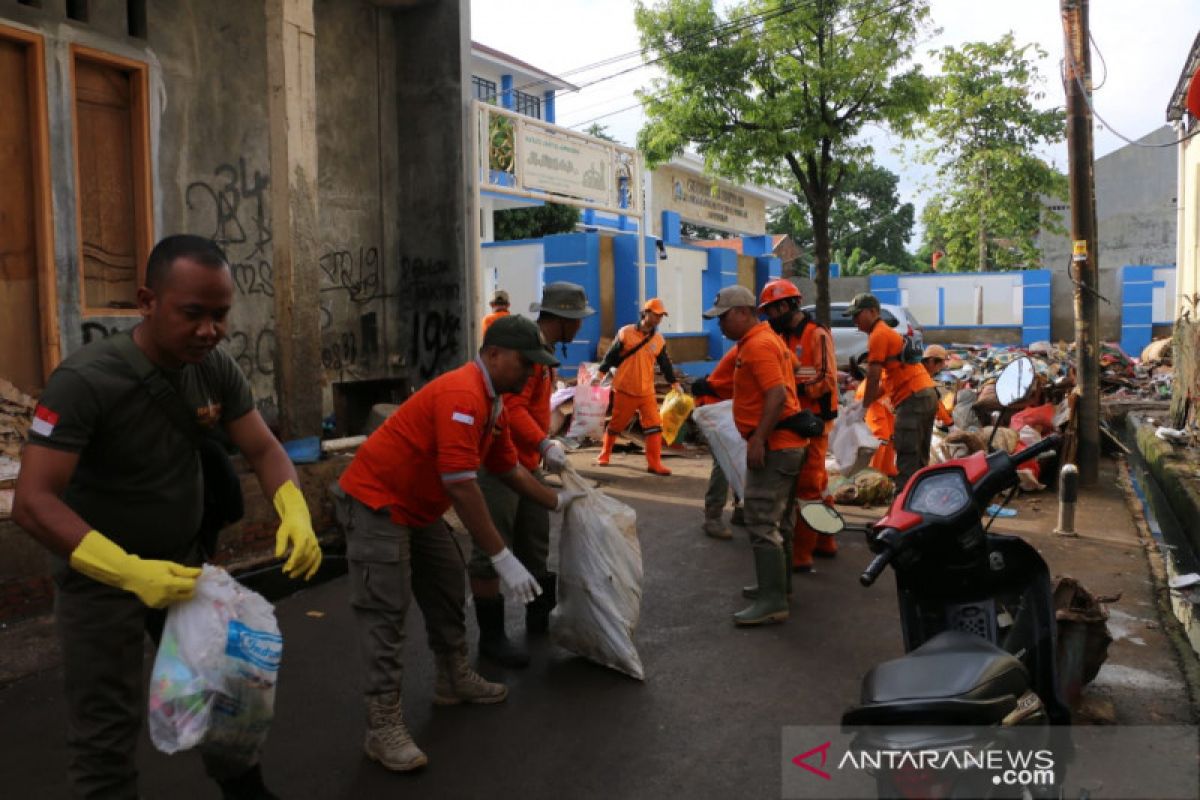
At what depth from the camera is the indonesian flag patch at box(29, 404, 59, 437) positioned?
2.43 m

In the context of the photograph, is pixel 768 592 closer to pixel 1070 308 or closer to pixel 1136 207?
pixel 1070 308

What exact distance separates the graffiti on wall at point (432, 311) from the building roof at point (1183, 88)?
8584mm

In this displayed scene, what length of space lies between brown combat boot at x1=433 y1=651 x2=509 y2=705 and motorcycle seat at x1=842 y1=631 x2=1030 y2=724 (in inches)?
84.7

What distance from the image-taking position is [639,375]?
9523 millimetres

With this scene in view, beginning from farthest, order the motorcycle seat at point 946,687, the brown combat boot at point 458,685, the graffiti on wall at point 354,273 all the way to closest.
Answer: the graffiti on wall at point 354,273
the brown combat boot at point 458,685
the motorcycle seat at point 946,687

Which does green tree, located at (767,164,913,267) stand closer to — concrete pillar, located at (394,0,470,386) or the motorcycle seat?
concrete pillar, located at (394,0,470,386)

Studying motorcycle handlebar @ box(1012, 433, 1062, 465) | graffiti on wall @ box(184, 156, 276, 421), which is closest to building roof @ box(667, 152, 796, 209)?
graffiti on wall @ box(184, 156, 276, 421)

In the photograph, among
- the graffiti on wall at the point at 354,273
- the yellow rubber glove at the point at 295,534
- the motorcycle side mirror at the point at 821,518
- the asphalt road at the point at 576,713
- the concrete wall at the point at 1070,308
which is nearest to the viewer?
the yellow rubber glove at the point at 295,534

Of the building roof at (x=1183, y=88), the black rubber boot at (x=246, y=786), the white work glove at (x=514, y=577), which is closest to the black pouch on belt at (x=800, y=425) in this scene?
the white work glove at (x=514, y=577)

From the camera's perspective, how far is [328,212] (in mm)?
8492

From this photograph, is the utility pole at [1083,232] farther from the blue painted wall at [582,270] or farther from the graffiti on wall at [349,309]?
the blue painted wall at [582,270]

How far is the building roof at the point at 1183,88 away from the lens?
11909mm

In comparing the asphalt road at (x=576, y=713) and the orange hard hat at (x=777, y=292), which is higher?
the orange hard hat at (x=777, y=292)

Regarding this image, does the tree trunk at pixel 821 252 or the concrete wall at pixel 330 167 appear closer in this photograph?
the concrete wall at pixel 330 167
